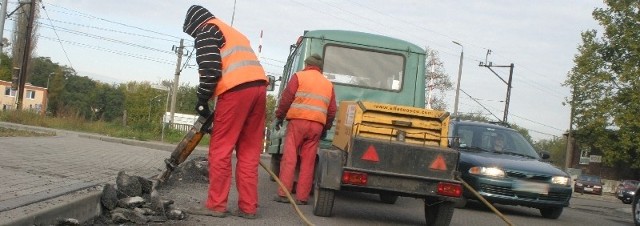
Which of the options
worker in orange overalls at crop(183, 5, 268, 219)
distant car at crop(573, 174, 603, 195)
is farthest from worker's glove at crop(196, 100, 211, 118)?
distant car at crop(573, 174, 603, 195)

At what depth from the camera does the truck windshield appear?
474 inches

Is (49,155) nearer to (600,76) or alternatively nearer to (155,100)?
(600,76)

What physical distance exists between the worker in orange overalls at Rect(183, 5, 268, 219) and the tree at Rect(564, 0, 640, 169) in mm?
41455

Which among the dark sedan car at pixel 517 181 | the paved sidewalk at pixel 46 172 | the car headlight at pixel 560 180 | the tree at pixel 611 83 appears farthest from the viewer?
the tree at pixel 611 83

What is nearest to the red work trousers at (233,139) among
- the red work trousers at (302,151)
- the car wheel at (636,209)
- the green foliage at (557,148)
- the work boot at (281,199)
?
the red work trousers at (302,151)

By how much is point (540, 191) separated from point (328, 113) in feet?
12.9

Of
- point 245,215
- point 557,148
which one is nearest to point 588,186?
point 245,215

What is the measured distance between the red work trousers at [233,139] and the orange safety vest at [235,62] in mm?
69

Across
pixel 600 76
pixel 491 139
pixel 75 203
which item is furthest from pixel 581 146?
pixel 75 203

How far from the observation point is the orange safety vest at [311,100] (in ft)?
30.5

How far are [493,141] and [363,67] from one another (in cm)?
268

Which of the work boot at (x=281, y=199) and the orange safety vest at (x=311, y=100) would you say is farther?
the work boot at (x=281, y=199)

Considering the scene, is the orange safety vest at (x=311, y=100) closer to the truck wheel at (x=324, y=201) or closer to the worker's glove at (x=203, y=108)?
the truck wheel at (x=324, y=201)

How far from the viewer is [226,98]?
23.8 ft
